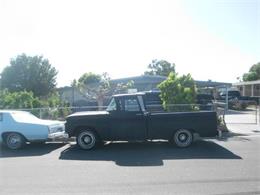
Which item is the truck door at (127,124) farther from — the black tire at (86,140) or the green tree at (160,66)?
the green tree at (160,66)

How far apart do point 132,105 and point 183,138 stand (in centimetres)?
212

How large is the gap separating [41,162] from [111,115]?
2.84 m

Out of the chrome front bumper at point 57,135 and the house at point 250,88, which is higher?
the house at point 250,88

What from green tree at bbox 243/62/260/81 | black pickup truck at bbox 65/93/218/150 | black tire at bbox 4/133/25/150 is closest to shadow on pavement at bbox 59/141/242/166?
black pickup truck at bbox 65/93/218/150

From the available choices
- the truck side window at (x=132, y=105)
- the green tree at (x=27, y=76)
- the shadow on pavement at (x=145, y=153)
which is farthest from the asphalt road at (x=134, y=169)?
the green tree at (x=27, y=76)

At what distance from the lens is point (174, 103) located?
14.9 meters

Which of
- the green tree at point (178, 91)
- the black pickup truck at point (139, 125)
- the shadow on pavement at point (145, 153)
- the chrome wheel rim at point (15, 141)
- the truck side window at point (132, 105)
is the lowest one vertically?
the shadow on pavement at point (145, 153)

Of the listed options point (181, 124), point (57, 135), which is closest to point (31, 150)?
point (57, 135)

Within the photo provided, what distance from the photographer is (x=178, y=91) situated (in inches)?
591

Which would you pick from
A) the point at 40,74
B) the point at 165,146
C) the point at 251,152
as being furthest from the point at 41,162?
the point at 40,74

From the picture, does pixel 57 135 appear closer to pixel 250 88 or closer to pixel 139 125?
pixel 139 125

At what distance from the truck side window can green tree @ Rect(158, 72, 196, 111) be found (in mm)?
4853

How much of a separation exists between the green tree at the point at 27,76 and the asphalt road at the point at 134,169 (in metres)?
38.3

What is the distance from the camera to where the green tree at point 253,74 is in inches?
2756
